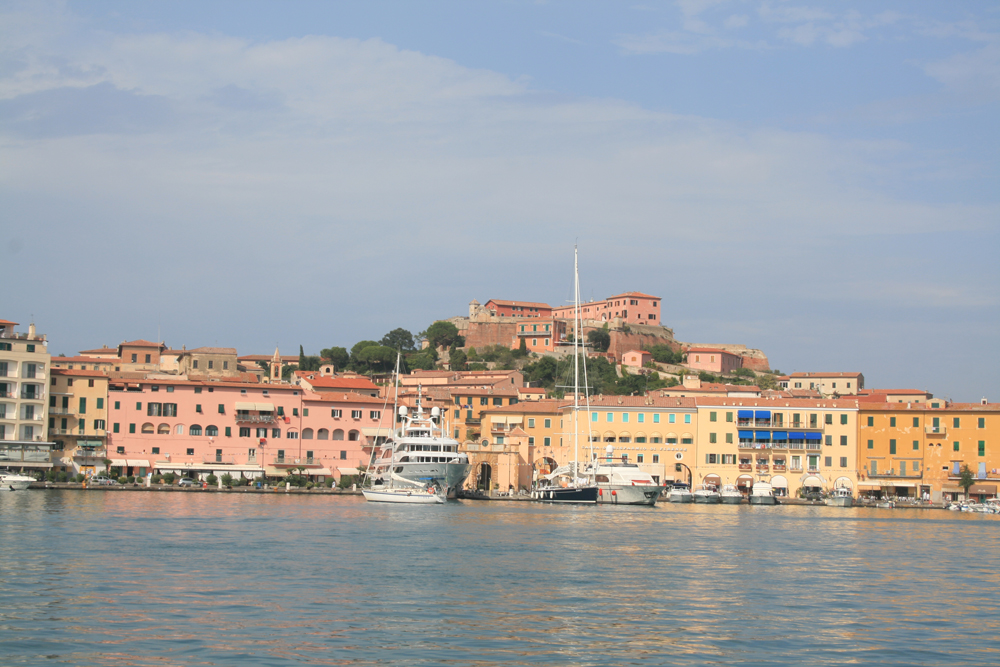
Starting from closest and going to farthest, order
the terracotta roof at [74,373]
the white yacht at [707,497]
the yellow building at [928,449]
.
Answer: the terracotta roof at [74,373]
the white yacht at [707,497]
the yellow building at [928,449]

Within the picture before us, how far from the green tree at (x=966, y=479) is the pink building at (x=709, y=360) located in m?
55.1

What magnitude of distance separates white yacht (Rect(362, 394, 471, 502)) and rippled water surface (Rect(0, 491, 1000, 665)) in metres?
16.0

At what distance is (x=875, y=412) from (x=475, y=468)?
27966 mm

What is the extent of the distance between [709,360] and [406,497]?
73734 mm

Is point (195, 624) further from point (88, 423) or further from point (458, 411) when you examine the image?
point (458, 411)

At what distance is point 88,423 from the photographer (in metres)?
73.6

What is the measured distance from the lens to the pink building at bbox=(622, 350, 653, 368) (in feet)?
423

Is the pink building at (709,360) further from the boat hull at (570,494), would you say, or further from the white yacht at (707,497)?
the boat hull at (570,494)

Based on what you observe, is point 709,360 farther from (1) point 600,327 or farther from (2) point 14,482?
(2) point 14,482

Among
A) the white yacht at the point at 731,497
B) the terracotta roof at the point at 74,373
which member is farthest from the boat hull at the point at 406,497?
the terracotta roof at the point at 74,373

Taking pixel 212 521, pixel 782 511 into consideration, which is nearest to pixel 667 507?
pixel 782 511

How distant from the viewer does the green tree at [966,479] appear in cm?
7588

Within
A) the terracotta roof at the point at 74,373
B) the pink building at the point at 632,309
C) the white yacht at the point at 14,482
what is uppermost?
the pink building at the point at 632,309

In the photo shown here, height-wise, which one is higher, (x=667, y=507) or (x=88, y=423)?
(x=88, y=423)
